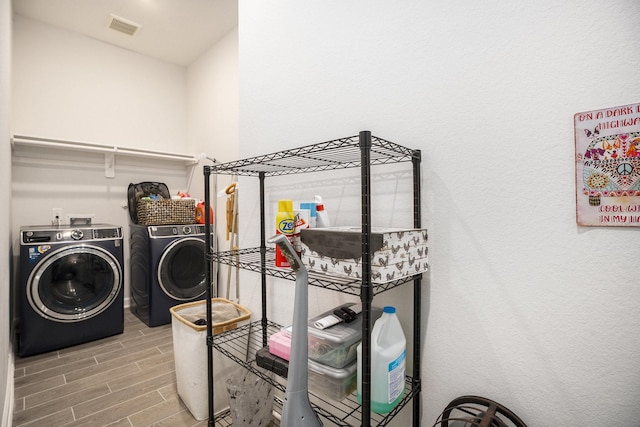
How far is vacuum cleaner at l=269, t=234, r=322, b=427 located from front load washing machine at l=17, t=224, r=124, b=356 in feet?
7.50

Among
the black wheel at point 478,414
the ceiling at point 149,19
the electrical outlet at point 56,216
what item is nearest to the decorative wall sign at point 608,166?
the black wheel at point 478,414

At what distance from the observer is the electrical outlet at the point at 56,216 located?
279cm

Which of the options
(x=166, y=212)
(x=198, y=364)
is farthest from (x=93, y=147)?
(x=198, y=364)

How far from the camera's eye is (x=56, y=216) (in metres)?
2.82

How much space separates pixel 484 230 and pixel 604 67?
495 mm

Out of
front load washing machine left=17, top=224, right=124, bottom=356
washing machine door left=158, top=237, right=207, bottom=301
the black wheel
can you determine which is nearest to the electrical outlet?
front load washing machine left=17, top=224, right=124, bottom=356

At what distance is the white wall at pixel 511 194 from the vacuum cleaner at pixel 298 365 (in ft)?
1.48

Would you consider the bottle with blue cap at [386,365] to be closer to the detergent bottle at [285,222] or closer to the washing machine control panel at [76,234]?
the detergent bottle at [285,222]

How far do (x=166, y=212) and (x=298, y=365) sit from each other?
2.43 m

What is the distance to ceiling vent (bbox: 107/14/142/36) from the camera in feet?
8.89

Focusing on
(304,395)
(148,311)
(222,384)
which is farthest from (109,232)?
(304,395)

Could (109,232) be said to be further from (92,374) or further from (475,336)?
(475,336)

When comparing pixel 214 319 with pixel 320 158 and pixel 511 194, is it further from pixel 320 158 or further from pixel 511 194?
pixel 511 194

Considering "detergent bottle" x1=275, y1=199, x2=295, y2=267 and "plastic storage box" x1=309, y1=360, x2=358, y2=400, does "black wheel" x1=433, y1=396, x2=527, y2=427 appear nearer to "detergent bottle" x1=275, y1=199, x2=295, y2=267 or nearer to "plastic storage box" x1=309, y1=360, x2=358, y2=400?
"plastic storage box" x1=309, y1=360, x2=358, y2=400
